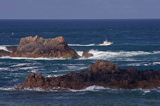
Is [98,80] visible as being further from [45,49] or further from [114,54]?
[114,54]

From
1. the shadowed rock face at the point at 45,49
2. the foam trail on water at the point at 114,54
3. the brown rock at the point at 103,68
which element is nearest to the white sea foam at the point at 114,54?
the foam trail on water at the point at 114,54

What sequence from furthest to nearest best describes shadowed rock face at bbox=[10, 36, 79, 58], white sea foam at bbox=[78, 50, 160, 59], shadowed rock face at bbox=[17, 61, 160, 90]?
white sea foam at bbox=[78, 50, 160, 59], shadowed rock face at bbox=[10, 36, 79, 58], shadowed rock face at bbox=[17, 61, 160, 90]

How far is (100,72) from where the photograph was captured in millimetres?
69688

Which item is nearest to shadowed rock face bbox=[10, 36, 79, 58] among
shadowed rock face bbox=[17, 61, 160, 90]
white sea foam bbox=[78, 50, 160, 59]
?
white sea foam bbox=[78, 50, 160, 59]

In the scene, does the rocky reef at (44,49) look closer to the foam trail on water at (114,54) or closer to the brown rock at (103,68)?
the foam trail on water at (114,54)

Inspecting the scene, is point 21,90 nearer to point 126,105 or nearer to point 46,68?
point 126,105

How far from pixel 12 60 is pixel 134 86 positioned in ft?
118

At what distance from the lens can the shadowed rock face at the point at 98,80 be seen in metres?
67.2

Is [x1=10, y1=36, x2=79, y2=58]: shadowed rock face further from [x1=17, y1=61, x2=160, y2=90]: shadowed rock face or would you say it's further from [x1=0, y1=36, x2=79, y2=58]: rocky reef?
[x1=17, y1=61, x2=160, y2=90]: shadowed rock face

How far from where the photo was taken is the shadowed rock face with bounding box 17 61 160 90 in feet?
220

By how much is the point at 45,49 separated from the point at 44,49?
0.18 metres

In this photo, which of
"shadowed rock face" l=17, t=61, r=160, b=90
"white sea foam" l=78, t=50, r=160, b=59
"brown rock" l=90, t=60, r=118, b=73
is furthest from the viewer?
"white sea foam" l=78, t=50, r=160, b=59

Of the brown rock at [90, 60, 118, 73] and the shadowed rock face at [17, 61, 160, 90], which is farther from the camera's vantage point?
the brown rock at [90, 60, 118, 73]

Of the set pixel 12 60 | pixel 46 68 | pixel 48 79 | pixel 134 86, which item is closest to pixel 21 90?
pixel 48 79
